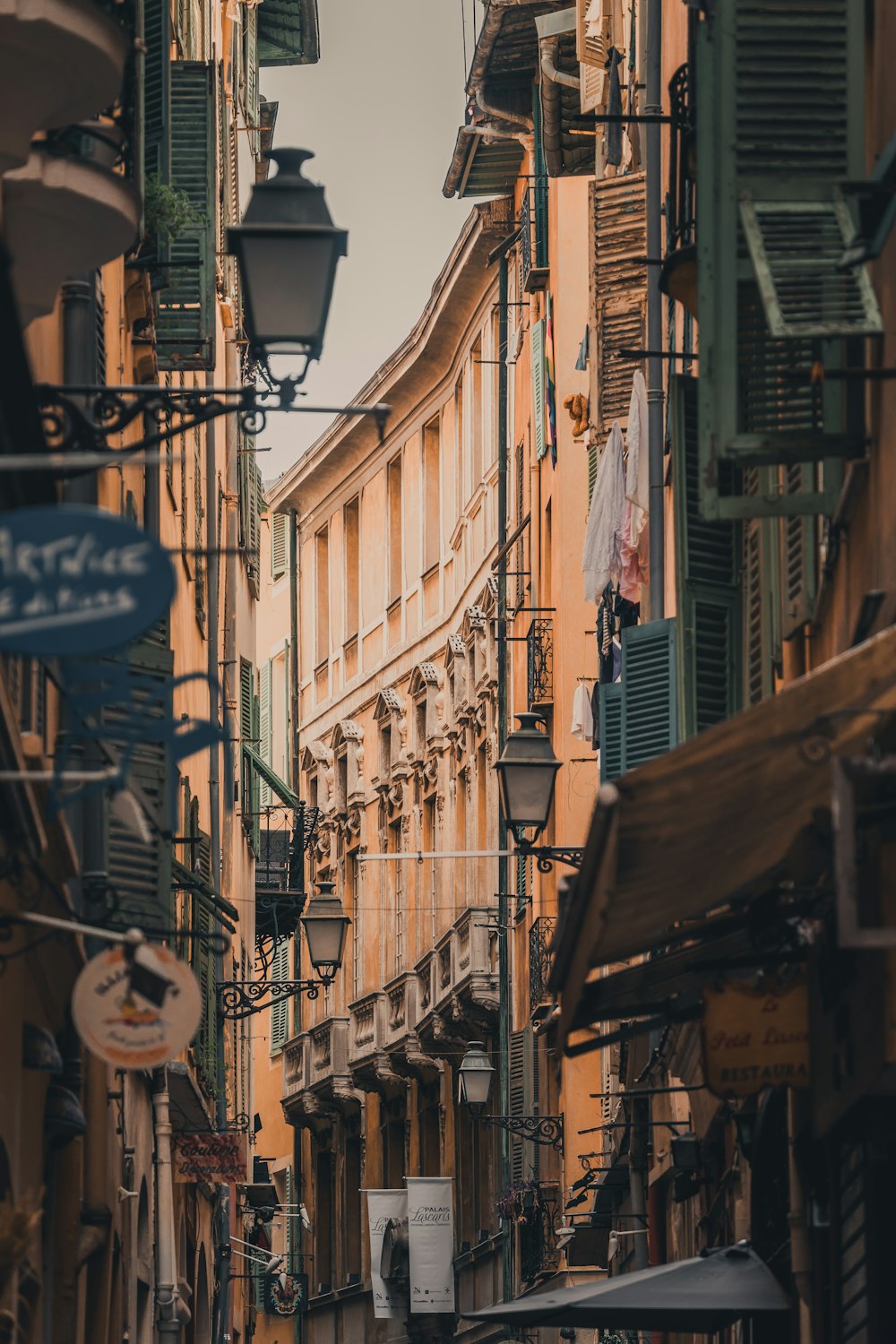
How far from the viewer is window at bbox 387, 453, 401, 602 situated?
49.6 metres

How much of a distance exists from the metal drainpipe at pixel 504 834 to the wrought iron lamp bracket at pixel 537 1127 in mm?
3316

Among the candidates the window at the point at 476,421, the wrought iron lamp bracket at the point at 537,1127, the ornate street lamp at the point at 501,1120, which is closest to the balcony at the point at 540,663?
the ornate street lamp at the point at 501,1120

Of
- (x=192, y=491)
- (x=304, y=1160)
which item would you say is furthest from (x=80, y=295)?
(x=304, y=1160)

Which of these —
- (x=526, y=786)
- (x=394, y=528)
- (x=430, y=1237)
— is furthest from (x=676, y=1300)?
(x=394, y=528)

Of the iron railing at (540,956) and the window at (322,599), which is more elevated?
the window at (322,599)

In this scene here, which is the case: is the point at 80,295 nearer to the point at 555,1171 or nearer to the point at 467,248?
the point at 555,1171

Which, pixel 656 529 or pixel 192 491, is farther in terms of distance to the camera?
pixel 192 491

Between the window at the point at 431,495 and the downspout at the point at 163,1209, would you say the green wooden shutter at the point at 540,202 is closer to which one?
the window at the point at 431,495

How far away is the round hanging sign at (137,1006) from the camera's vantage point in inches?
398

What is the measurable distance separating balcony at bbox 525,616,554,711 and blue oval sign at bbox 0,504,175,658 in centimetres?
2852

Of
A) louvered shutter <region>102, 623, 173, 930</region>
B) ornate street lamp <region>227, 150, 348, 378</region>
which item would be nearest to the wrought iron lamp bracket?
louvered shutter <region>102, 623, 173, 930</region>

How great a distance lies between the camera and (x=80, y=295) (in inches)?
586

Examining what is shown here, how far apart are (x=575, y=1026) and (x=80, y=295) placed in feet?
20.5

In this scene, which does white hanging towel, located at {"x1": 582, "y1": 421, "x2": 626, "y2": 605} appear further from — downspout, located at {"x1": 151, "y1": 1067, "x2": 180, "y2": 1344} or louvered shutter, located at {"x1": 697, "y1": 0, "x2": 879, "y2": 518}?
louvered shutter, located at {"x1": 697, "y1": 0, "x2": 879, "y2": 518}
